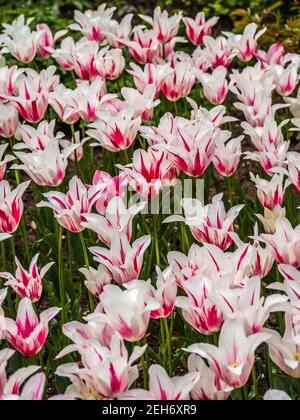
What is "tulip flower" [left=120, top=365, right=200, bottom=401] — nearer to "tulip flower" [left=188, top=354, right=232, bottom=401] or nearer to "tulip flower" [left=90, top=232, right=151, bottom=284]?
"tulip flower" [left=188, top=354, right=232, bottom=401]

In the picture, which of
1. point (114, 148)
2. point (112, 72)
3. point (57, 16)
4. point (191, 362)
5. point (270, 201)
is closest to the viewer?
point (191, 362)

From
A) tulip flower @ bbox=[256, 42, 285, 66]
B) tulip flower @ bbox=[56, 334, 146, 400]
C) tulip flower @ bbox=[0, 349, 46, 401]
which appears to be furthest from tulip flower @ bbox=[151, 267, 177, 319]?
tulip flower @ bbox=[256, 42, 285, 66]

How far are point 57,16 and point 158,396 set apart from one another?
15.6ft

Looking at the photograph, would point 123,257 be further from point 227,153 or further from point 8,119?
point 8,119

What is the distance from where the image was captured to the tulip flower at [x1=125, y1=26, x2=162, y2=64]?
430cm

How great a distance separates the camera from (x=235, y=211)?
290 cm

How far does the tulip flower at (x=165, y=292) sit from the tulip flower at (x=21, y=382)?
42 centimetres

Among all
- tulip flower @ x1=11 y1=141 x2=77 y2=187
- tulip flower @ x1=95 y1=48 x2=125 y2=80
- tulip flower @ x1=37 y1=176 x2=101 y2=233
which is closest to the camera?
tulip flower @ x1=37 y1=176 x2=101 y2=233

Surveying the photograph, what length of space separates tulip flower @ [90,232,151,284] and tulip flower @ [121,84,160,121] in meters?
1.13

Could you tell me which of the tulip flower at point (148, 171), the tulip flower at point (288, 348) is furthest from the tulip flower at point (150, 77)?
the tulip flower at point (288, 348)

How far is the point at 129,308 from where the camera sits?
2361 millimetres

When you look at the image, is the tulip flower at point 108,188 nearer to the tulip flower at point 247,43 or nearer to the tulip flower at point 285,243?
the tulip flower at point 285,243

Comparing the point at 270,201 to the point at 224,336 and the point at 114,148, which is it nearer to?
the point at 114,148

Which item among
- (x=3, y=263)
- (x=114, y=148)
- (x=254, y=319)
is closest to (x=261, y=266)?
(x=254, y=319)
